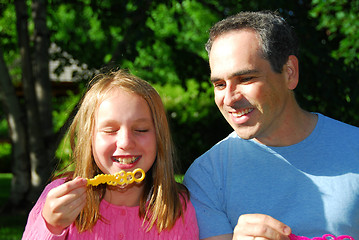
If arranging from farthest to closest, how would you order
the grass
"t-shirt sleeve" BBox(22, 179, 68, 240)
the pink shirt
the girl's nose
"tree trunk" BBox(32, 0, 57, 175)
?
"tree trunk" BBox(32, 0, 57, 175) < the grass < the pink shirt < the girl's nose < "t-shirt sleeve" BBox(22, 179, 68, 240)

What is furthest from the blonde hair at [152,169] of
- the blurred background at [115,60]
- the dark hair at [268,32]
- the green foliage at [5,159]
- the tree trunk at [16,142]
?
the green foliage at [5,159]

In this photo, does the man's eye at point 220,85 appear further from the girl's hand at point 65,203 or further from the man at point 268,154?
the girl's hand at point 65,203

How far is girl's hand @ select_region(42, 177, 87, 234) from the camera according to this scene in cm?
203

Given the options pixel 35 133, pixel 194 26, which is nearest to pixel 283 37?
pixel 35 133

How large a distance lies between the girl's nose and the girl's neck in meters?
0.31

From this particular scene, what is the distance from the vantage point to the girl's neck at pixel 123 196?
243 cm

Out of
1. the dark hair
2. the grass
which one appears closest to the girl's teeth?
the dark hair

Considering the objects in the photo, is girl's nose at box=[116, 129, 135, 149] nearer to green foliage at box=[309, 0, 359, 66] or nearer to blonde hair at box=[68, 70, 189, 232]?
blonde hair at box=[68, 70, 189, 232]

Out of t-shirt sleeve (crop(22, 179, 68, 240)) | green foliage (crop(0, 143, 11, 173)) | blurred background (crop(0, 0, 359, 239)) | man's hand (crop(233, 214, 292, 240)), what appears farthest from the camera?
green foliage (crop(0, 143, 11, 173))

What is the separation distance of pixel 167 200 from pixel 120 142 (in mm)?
412

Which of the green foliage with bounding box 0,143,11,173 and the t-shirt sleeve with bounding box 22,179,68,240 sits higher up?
the t-shirt sleeve with bounding box 22,179,68,240

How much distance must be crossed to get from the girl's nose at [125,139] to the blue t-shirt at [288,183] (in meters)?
0.47

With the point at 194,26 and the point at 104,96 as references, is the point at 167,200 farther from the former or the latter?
the point at 194,26

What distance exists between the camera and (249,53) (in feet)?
7.88
